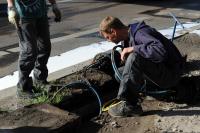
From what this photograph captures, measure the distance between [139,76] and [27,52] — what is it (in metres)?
1.42

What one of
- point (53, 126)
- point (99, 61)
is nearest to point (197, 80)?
point (99, 61)

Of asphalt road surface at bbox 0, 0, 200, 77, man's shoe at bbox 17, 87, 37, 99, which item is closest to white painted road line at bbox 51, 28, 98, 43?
asphalt road surface at bbox 0, 0, 200, 77

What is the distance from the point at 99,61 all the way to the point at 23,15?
121 centimetres

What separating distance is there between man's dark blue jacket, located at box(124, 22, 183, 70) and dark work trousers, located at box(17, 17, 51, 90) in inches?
47.3

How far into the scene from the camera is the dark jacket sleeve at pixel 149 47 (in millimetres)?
4762

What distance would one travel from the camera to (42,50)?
5.84 m

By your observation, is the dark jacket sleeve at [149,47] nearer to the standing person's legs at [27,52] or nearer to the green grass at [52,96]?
the green grass at [52,96]

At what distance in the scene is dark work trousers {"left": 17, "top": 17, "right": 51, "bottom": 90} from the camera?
5.50 m

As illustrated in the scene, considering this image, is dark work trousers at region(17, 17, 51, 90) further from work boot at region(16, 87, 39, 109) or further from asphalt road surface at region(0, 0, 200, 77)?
asphalt road surface at region(0, 0, 200, 77)

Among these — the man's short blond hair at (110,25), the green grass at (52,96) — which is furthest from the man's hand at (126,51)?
the green grass at (52,96)

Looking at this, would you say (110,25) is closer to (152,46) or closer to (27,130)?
(152,46)

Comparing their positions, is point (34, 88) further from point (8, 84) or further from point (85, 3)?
point (85, 3)

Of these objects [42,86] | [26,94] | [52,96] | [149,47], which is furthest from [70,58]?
[149,47]

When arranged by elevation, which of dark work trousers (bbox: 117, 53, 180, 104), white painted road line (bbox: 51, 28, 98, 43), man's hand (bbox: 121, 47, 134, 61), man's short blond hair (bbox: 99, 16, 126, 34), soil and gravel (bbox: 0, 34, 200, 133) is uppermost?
man's short blond hair (bbox: 99, 16, 126, 34)
